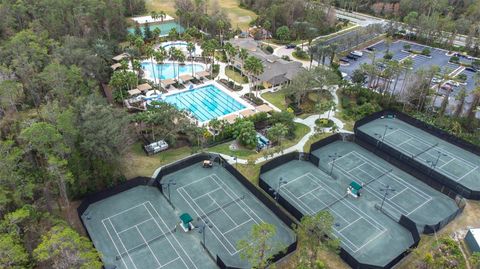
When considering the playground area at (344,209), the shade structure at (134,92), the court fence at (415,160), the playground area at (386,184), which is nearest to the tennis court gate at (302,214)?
the playground area at (344,209)

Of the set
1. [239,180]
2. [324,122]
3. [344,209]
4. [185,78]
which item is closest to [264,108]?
[324,122]

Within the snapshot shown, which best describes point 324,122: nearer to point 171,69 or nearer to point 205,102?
point 205,102

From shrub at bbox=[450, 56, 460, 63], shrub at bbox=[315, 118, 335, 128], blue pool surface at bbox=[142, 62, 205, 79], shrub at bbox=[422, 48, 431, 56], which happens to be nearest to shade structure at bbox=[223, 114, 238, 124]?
shrub at bbox=[315, 118, 335, 128]

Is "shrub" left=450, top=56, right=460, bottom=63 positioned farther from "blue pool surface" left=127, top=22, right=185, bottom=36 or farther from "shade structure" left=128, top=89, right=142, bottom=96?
"shade structure" left=128, top=89, right=142, bottom=96

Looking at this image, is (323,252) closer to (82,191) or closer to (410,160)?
(410,160)

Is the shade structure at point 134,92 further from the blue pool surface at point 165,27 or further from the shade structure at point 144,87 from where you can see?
the blue pool surface at point 165,27
